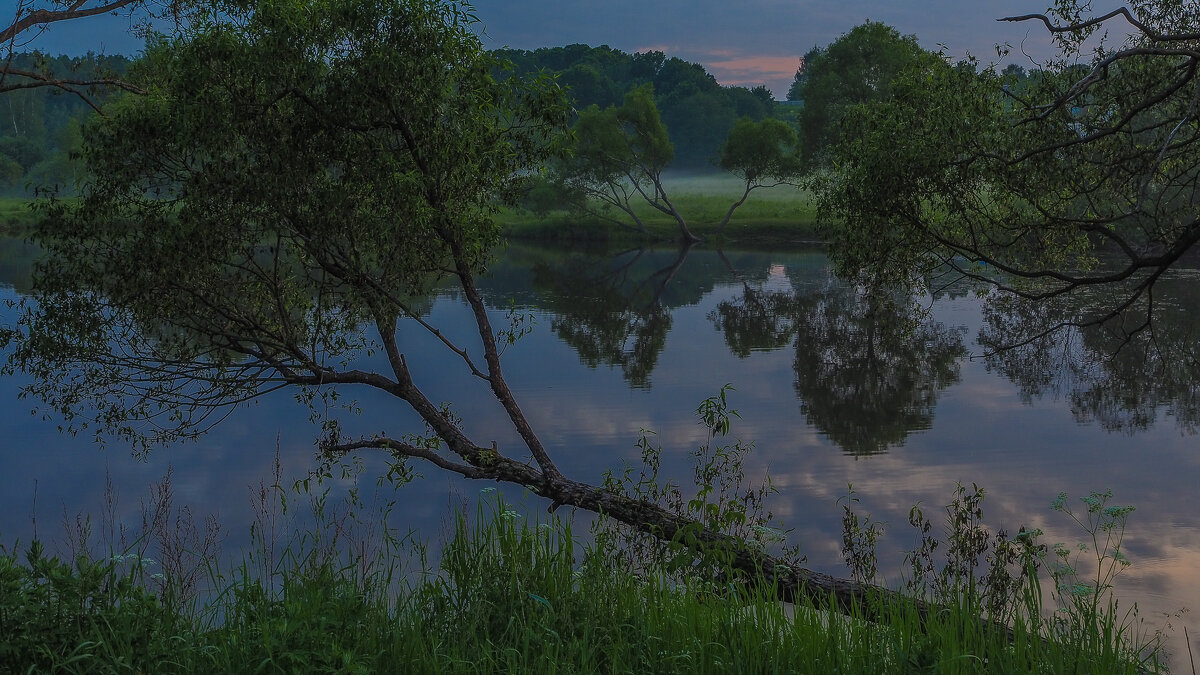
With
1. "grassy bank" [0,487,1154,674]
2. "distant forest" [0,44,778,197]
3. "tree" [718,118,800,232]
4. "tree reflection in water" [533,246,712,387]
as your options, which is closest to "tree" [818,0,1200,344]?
"grassy bank" [0,487,1154,674]

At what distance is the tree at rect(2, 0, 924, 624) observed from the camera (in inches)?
491

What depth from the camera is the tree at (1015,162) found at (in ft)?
44.1

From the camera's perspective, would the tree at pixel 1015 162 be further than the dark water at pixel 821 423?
No

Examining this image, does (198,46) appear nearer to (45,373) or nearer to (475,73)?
(475,73)

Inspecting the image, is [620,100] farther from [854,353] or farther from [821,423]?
[821,423]

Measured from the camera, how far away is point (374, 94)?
12.6 m

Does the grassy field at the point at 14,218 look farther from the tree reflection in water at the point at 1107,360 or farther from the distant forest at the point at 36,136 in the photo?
the tree reflection in water at the point at 1107,360

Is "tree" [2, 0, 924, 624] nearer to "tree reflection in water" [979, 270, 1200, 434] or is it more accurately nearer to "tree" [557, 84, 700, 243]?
"tree reflection in water" [979, 270, 1200, 434]

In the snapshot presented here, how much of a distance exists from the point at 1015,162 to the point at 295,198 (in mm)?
9476

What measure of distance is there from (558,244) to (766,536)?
2374 inches

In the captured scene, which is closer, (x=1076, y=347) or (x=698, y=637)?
(x=698, y=637)

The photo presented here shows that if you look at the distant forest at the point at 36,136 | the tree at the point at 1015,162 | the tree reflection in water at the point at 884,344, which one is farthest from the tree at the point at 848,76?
the distant forest at the point at 36,136

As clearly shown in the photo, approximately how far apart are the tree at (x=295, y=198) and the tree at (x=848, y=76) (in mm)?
47640

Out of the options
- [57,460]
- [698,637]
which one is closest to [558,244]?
[57,460]
